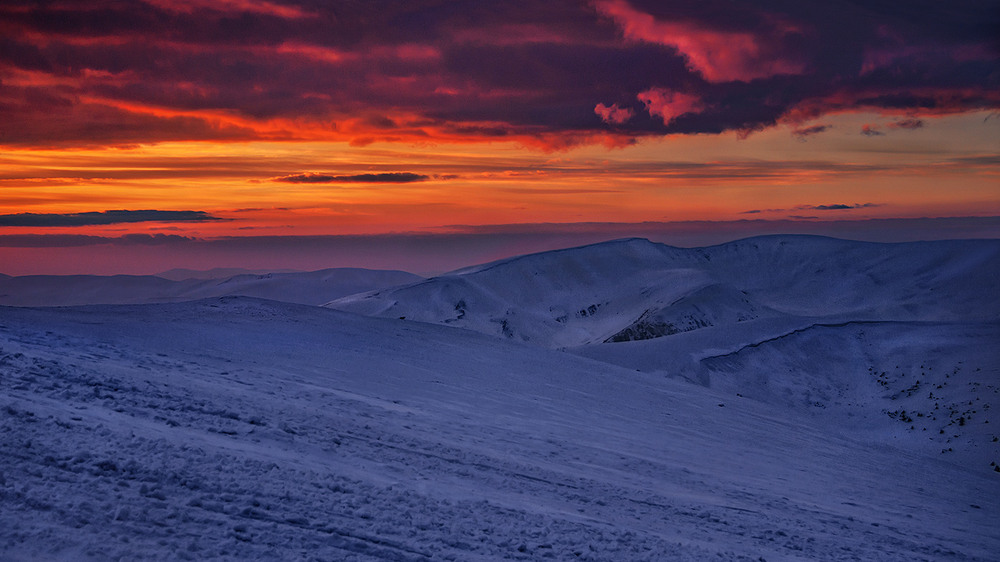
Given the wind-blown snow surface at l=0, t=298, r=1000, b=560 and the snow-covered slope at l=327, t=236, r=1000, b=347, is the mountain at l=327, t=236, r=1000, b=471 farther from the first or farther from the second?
the wind-blown snow surface at l=0, t=298, r=1000, b=560

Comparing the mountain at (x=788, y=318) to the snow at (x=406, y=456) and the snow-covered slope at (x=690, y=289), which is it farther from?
the snow at (x=406, y=456)

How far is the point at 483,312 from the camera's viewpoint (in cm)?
6328

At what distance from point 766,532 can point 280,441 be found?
15.5 ft

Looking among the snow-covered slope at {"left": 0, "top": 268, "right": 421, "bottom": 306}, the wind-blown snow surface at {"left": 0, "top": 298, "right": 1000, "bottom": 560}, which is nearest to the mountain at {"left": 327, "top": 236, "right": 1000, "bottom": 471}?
the wind-blown snow surface at {"left": 0, "top": 298, "right": 1000, "bottom": 560}

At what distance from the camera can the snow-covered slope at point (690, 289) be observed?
59594mm

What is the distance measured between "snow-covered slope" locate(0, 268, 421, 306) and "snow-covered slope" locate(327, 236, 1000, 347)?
4103 cm

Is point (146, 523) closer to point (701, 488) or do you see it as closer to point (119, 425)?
point (119, 425)

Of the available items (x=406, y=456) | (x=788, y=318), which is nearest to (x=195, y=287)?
(x=788, y=318)

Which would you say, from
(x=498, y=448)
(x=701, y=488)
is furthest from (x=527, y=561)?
(x=701, y=488)

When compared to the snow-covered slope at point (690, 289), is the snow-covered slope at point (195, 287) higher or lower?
lower

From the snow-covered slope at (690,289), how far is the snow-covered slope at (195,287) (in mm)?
41030

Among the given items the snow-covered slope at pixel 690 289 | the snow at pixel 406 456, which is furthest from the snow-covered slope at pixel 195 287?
the snow at pixel 406 456

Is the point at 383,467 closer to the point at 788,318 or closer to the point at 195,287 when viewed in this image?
the point at 788,318

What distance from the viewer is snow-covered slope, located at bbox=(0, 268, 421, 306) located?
124500 mm
